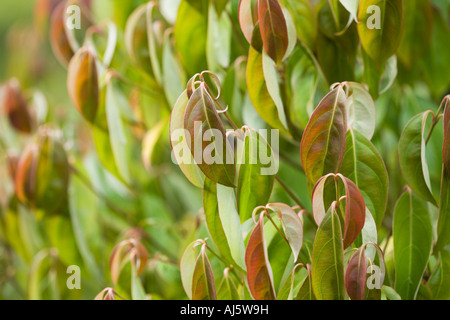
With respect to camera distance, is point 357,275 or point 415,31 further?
point 415,31

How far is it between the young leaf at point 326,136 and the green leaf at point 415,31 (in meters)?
0.22

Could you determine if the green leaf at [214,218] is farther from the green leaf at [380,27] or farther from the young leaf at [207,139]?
the green leaf at [380,27]

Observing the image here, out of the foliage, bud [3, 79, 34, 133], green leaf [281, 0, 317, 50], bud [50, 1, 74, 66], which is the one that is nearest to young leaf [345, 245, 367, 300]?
the foliage

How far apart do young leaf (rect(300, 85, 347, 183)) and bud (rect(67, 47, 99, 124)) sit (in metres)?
0.27

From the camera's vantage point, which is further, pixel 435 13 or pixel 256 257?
pixel 435 13

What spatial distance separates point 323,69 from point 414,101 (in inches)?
8.0

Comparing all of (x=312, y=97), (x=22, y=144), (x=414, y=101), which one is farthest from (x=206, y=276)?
(x=22, y=144)

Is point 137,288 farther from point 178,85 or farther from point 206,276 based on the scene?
point 178,85

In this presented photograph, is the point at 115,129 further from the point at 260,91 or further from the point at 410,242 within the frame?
the point at 410,242

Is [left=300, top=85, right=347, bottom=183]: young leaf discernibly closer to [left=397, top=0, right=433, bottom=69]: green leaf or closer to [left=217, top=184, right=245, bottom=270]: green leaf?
[left=217, top=184, right=245, bottom=270]: green leaf

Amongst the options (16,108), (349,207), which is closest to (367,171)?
(349,207)

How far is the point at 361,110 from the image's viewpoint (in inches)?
18.1

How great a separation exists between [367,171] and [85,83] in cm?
33

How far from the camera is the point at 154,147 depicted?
67cm
